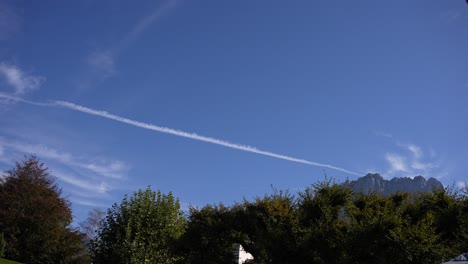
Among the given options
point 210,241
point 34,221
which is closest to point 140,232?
point 210,241

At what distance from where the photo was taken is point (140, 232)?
39031mm

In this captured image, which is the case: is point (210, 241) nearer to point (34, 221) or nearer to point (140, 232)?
point (140, 232)

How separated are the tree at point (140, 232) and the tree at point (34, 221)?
549 inches

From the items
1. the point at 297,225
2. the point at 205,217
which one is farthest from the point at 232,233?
the point at 297,225

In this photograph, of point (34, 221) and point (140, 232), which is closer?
point (140, 232)

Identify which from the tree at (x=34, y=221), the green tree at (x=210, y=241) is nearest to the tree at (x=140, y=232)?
the green tree at (x=210, y=241)

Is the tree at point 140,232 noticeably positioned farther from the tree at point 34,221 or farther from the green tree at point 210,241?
the tree at point 34,221

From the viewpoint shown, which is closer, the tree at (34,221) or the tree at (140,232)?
the tree at (140,232)

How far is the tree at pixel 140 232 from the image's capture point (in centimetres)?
3766

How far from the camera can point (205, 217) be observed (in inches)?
1732

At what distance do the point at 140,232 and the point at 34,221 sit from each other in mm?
18718

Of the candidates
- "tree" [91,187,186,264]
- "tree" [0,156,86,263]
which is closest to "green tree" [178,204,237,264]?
"tree" [91,187,186,264]

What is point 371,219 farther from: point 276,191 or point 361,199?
point 276,191

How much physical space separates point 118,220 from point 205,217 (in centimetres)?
817
